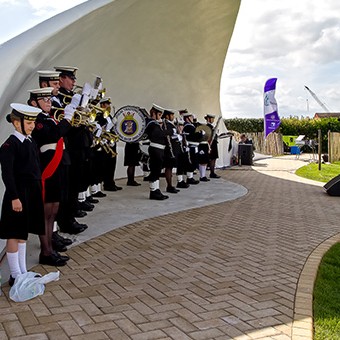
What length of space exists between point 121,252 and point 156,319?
1907 mm

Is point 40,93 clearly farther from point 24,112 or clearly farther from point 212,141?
point 212,141

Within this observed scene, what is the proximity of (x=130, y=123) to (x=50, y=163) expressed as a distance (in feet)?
14.3

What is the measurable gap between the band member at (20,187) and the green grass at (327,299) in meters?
2.55

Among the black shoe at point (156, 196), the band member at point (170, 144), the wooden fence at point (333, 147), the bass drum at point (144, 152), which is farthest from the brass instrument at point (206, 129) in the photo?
the wooden fence at point (333, 147)

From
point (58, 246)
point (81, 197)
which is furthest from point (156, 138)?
point (58, 246)

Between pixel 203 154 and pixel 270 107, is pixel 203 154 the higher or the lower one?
the lower one

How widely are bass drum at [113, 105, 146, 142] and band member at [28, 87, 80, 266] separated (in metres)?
4.04

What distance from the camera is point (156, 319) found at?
341 centimetres

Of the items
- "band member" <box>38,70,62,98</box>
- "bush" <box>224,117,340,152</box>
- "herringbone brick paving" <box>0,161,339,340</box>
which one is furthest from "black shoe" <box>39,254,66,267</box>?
"bush" <box>224,117,340,152</box>

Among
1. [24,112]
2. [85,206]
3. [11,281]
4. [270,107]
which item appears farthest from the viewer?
[270,107]

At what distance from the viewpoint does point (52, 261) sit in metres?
4.66

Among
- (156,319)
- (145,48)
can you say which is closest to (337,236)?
(156,319)

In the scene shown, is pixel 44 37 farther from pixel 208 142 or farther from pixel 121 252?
pixel 208 142

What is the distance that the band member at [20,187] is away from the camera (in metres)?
3.81
